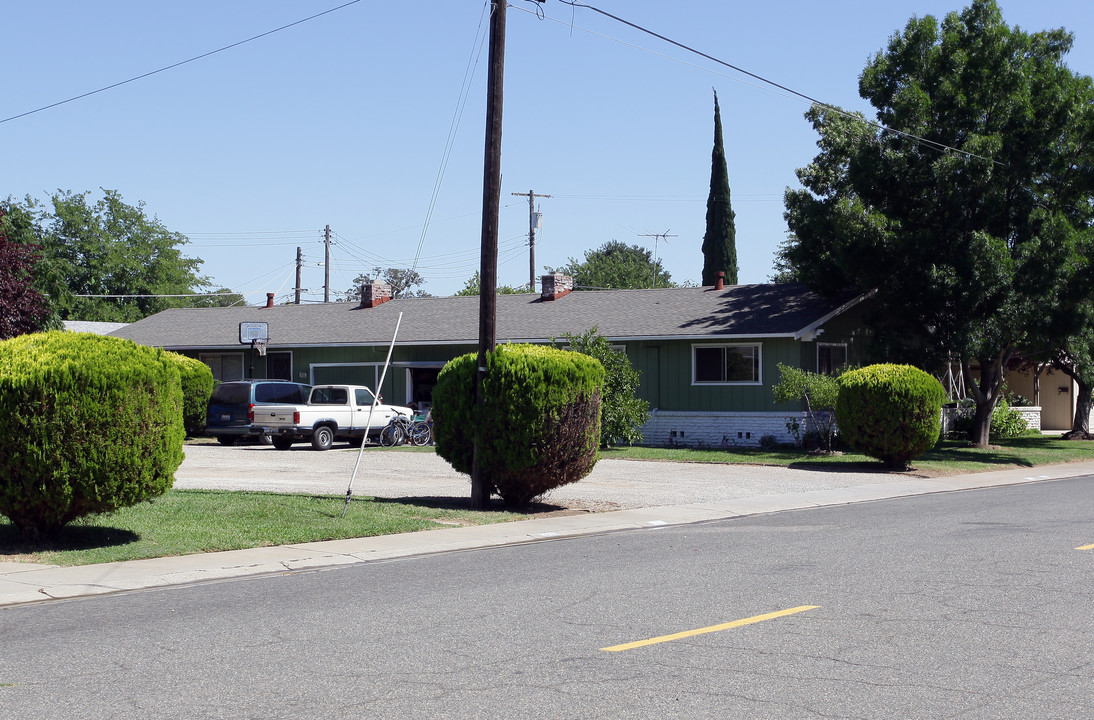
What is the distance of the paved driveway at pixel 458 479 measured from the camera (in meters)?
18.1

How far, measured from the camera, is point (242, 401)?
2953 centimetres

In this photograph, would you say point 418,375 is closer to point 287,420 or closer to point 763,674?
point 287,420

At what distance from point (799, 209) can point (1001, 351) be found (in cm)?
703

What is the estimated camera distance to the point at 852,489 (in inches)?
775

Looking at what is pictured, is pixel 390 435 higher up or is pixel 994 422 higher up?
pixel 994 422

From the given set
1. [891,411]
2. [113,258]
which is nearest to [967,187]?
[891,411]

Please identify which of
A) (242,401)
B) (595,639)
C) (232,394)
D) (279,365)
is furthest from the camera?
(279,365)

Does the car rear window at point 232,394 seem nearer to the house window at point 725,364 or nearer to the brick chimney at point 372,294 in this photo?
the brick chimney at point 372,294

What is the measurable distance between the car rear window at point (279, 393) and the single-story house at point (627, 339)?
188 inches

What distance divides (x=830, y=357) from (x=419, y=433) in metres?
12.1

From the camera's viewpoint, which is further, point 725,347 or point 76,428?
point 725,347

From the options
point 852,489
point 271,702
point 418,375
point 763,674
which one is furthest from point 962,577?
point 418,375

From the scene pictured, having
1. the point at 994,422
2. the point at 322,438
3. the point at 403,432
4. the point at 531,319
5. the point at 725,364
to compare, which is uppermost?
the point at 531,319

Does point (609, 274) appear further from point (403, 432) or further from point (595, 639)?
point (595, 639)
